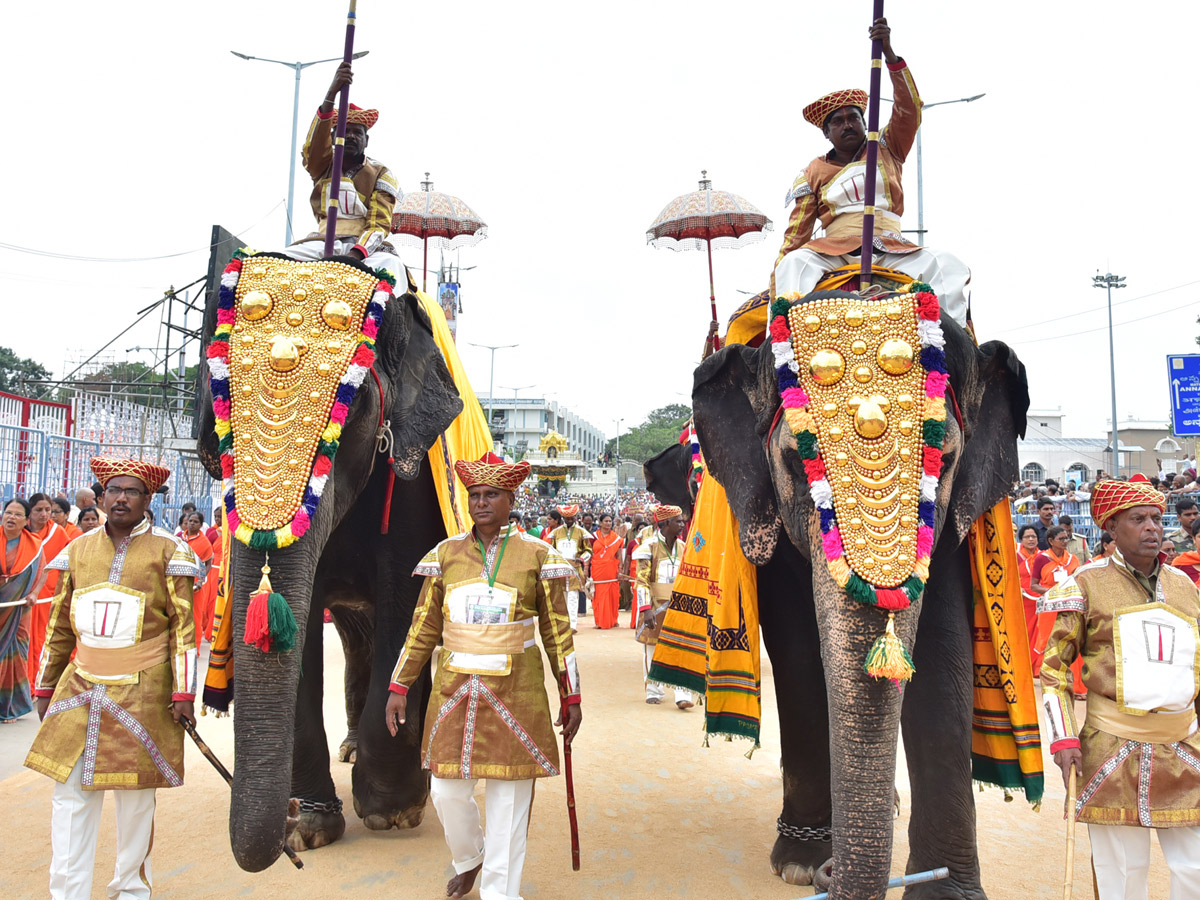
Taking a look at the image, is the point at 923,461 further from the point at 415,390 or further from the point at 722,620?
the point at 415,390

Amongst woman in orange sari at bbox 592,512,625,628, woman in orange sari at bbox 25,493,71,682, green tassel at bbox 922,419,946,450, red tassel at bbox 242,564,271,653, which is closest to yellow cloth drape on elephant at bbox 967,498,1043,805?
green tassel at bbox 922,419,946,450

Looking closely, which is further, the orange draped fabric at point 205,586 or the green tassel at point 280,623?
the orange draped fabric at point 205,586

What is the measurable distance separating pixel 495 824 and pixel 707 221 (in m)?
6.25

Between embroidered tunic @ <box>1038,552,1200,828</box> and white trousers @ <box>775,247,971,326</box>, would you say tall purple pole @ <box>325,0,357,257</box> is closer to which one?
white trousers @ <box>775,247,971,326</box>

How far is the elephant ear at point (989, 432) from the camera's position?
361 cm

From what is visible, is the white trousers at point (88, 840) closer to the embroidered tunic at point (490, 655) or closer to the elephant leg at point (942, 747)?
the embroidered tunic at point (490, 655)

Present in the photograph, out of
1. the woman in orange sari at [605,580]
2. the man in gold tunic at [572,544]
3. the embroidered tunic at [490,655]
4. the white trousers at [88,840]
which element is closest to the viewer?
the white trousers at [88,840]

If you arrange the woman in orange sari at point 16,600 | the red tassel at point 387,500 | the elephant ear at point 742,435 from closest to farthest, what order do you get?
1. the elephant ear at point 742,435
2. the red tassel at point 387,500
3. the woman in orange sari at point 16,600

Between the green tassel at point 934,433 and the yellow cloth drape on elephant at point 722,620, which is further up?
the green tassel at point 934,433

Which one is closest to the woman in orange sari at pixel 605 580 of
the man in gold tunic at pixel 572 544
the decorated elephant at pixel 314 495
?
the man in gold tunic at pixel 572 544

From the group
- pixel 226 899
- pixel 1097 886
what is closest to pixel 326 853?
pixel 226 899

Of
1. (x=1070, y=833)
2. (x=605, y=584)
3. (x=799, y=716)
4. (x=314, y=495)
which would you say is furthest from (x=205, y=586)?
(x=1070, y=833)

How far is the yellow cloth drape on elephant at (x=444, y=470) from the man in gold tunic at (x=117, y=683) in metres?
0.19

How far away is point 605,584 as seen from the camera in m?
16.2
